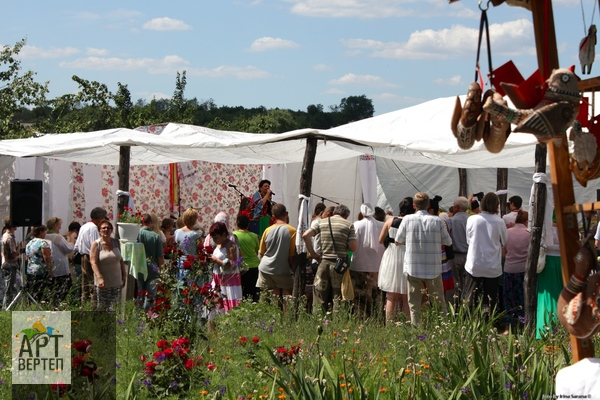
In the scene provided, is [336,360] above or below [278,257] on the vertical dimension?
below

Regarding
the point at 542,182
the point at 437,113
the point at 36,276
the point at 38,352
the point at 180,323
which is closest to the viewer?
the point at 38,352

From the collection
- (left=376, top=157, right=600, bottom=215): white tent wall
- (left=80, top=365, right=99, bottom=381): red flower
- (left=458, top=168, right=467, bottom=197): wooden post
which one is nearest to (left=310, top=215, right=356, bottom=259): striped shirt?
(left=80, top=365, right=99, bottom=381): red flower

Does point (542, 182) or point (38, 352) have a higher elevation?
point (542, 182)

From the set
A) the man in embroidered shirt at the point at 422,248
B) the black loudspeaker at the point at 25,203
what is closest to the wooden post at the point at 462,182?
the man in embroidered shirt at the point at 422,248

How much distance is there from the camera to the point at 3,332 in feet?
22.7

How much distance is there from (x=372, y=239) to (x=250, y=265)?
151 cm

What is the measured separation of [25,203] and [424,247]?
518 centimetres

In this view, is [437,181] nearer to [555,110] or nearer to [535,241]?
[535,241]

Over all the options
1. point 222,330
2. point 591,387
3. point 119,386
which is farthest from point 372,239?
point 591,387

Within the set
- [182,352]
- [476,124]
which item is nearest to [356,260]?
[182,352]

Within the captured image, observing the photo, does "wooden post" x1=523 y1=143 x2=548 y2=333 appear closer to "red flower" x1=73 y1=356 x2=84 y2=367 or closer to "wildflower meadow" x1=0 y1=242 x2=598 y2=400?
"wildflower meadow" x1=0 y1=242 x2=598 y2=400

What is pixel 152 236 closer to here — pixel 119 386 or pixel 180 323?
pixel 180 323

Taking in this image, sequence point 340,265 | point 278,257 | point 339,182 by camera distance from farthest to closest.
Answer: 1. point 339,182
2. point 278,257
3. point 340,265

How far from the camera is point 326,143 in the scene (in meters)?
11.1
